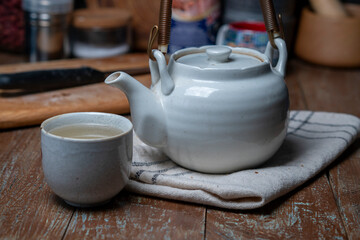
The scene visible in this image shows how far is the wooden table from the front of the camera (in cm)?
60

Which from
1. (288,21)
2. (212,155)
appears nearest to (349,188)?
(212,155)

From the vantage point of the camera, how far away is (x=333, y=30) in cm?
141

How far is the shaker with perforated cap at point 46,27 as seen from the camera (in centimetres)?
126

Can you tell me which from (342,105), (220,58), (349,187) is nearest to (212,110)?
(220,58)

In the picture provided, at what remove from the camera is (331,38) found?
1424 mm

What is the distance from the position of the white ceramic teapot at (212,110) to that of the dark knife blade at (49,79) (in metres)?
0.38

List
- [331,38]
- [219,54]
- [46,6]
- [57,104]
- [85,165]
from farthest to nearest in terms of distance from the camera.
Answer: [331,38], [46,6], [57,104], [219,54], [85,165]

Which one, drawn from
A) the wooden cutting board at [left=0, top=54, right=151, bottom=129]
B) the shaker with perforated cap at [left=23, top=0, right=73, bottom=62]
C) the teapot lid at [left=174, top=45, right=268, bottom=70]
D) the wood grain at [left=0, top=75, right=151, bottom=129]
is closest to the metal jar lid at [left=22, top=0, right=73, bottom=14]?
the shaker with perforated cap at [left=23, top=0, right=73, bottom=62]

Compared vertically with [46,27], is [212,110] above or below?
above

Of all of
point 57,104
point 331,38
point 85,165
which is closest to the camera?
point 85,165

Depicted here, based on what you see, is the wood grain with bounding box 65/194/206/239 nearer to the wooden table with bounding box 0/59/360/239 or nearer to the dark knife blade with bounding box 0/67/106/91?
the wooden table with bounding box 0/59/360/239

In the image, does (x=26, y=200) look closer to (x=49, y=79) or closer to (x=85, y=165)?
(x=85, y=165)

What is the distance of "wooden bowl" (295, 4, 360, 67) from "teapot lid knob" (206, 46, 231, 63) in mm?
803

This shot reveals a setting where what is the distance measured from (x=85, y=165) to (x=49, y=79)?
1.58ft
